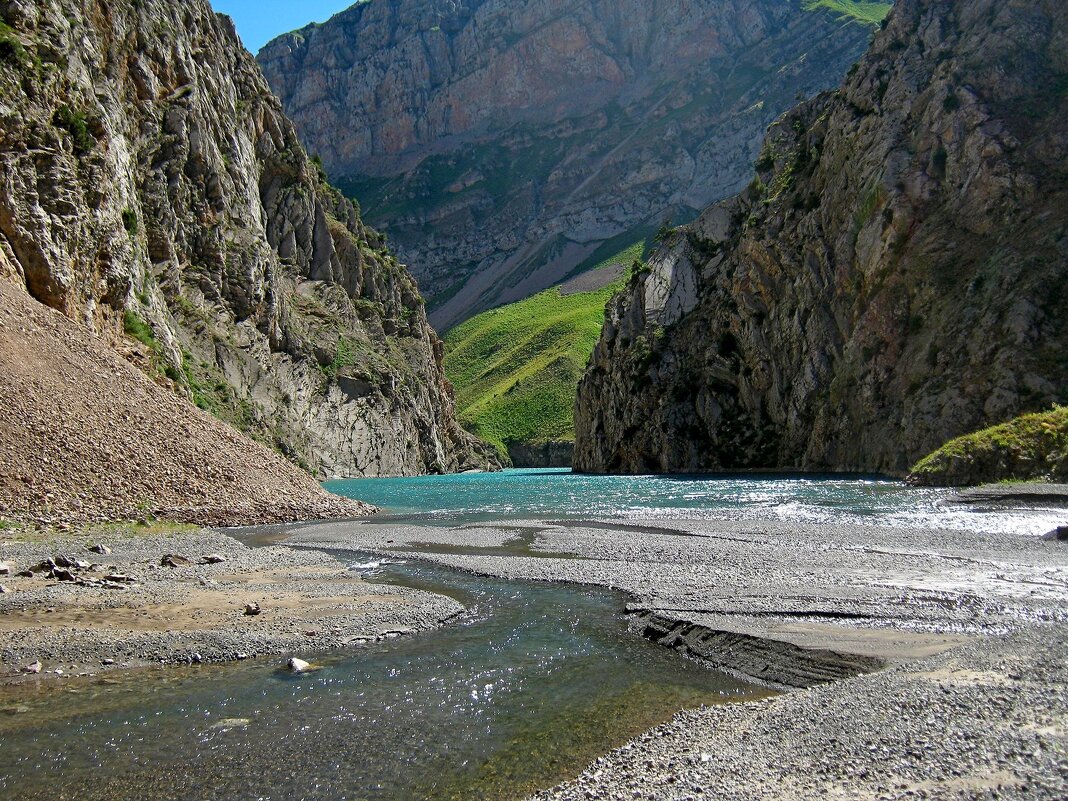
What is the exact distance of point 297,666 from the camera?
1012cm

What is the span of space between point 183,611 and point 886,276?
58024 millimetres

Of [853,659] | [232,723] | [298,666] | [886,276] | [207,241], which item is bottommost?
[853,659]

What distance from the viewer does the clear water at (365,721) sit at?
6922 mm

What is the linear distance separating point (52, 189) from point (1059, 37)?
71.0 m

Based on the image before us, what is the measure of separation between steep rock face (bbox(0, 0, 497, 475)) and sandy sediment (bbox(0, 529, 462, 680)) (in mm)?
23751

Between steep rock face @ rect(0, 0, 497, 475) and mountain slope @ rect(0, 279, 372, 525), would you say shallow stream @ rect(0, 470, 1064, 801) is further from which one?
steep rock face @ rect(0, 0, 497, 475)

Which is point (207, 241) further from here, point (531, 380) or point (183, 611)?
point (531, 380)

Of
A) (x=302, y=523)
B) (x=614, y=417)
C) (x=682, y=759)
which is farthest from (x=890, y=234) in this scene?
(x=682, y=759)

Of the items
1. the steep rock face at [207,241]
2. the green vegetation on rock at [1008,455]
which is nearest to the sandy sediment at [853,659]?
the green vegetation on rock at [1008,455]

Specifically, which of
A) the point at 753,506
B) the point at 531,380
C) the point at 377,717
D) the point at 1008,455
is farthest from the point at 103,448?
the point at 531,380

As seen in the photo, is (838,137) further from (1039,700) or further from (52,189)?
(1039,700)

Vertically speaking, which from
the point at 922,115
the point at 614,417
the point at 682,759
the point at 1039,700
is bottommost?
the point at 614,417

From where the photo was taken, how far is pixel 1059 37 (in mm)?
56969

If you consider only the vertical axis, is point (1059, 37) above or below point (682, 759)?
above
